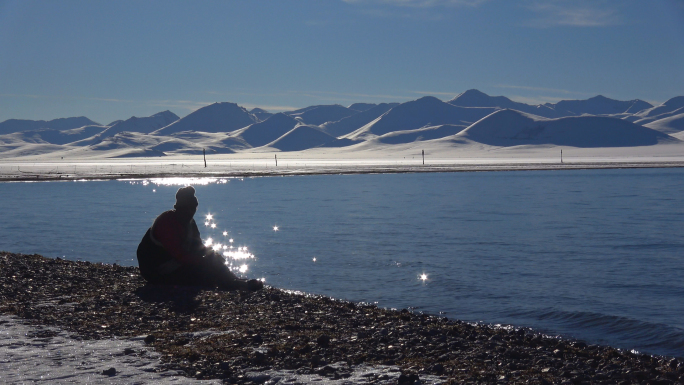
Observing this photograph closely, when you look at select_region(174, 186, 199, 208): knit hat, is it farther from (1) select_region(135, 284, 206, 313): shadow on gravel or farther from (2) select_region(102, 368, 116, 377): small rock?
(2) select_region(102, 368, 116, 377): small rock

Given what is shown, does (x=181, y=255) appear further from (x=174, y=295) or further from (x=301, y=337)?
(x=301, y=337)

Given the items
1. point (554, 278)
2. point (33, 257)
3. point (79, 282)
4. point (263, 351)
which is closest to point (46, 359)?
point (263, 351)

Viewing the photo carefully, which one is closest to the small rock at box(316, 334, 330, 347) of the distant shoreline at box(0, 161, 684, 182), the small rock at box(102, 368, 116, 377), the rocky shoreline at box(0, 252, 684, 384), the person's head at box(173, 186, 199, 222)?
the rocky shoreline at box(0, 252, 684, 384)

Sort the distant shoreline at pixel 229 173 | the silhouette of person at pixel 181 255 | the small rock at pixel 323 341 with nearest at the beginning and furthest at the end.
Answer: the small rock at pixel 323 341
the silhouette of person at pixel 181 255
the distant shoreline at pixel 229 173

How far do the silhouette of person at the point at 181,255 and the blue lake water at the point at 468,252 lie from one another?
2594 mm

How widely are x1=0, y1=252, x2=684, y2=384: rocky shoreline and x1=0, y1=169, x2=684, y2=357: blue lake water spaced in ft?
6.15

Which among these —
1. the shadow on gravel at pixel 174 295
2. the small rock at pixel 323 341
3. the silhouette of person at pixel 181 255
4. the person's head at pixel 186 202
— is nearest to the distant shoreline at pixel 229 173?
the silhouette of person at pixel 181 255

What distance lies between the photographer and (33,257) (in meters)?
17.0

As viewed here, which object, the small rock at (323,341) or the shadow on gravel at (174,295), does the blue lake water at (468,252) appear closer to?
the shadow on gravel at (174,295)

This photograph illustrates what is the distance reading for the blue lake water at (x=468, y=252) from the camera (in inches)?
490

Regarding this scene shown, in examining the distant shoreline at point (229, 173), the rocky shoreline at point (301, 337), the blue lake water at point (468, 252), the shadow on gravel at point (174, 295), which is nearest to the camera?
the rocky shoreline at point (301, 337)

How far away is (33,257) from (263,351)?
11.5m

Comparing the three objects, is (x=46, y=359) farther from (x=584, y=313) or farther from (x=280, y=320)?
(x=584, y=313)

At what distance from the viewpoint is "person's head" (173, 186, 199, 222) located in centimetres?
1172
